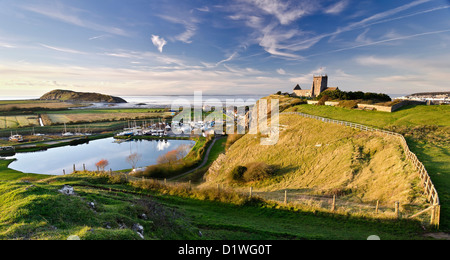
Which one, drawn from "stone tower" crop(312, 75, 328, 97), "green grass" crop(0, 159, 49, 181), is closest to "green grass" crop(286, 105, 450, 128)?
"stone tower" crop(312, 75, 328, 97)

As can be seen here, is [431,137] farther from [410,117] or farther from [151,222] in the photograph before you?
[151,222]

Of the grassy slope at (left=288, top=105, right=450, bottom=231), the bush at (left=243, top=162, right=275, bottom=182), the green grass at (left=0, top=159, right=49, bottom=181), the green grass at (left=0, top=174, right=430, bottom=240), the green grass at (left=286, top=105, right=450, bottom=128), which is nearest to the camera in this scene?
the green grass at (left=0, top=174, right=430, bottom=240)

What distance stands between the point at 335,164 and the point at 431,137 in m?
12.0

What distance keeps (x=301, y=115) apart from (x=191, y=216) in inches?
1599

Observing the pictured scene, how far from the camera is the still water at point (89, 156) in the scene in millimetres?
42750

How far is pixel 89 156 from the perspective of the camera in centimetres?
5272

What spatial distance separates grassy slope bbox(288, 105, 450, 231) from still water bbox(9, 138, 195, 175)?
46.9 m

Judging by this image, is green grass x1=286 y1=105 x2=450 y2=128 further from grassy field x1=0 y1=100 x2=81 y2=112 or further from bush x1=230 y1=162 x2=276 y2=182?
grassy field x1=0 y1=100 x2=81 y2=112

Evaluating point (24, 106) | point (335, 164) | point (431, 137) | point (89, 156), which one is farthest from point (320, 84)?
point (24, 106)

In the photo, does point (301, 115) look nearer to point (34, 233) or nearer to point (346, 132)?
point (346, 132)

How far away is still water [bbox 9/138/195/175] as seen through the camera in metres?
42.8

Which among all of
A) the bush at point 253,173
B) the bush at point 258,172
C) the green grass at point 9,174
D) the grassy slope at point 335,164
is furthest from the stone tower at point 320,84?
the green grass at point 9,174
